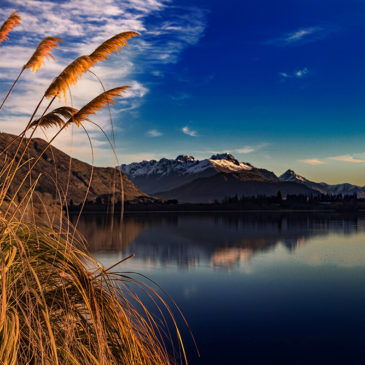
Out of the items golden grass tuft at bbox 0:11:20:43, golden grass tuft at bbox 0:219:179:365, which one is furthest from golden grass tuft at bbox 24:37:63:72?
golden grass tuft at bbox 0:219:179:365

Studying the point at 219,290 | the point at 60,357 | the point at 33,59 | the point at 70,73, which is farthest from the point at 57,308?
the point at 219,290

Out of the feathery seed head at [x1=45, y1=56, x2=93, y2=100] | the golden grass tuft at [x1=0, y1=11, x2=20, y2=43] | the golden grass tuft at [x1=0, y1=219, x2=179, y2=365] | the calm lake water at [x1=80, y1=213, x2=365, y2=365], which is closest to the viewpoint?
the golden grass tuft at [x1=0, y1=219, x2=179, y2=365]

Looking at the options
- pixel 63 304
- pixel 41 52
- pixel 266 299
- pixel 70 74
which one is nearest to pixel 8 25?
pixel 41 52

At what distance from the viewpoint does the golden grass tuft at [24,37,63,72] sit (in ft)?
13.8

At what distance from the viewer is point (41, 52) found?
13.9ft

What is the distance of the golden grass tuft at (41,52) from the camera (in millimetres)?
4215

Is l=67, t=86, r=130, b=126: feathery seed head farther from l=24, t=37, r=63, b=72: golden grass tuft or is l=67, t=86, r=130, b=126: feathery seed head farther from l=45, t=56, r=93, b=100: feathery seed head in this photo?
A: l=24, t=37, r=63, b=72: golden grass tuft

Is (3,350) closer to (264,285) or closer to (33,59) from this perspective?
(33,59)

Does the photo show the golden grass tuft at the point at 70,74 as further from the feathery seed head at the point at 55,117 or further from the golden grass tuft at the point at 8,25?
the golden grass tuft at the point at 8,25

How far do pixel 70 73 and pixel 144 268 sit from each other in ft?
79.9

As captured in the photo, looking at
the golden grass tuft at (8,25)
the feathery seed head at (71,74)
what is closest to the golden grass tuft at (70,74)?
the feathery seed head at (71,74)

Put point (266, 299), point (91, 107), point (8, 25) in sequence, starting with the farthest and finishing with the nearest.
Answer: point (266, 299)
point (8, 25)
point (91, 107)

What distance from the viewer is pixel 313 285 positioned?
21.6m

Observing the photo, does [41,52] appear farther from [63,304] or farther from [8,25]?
[63,304]
